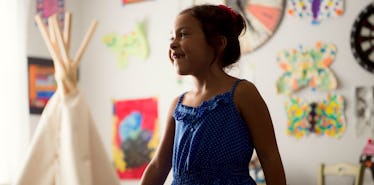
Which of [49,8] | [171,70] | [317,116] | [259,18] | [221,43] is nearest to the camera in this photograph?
[221,43]

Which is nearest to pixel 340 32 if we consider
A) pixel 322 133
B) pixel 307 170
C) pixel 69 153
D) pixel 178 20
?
pixel 322 133

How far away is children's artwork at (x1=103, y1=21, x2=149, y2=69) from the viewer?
3.77m

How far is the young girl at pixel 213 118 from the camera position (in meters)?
1.37

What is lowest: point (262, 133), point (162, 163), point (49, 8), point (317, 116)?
point (317, 116)

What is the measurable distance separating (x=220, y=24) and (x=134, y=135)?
2.37 meters

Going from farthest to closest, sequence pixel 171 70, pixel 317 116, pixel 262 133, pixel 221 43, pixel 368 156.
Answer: pixel 171 70
pixel 317 116
pixel 368 156
pixel 221 43
pixel 262 133

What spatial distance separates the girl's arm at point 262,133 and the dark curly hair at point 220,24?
15 centimetres

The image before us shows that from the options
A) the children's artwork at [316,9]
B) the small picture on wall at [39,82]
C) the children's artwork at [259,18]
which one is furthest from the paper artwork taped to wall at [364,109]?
the small picture on wall at [39,82]

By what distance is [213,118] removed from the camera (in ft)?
4.59

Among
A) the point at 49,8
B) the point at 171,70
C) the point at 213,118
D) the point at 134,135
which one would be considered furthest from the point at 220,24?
the point at 49,8

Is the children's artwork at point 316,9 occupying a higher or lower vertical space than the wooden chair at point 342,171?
higher

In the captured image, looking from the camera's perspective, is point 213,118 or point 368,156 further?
point 368,156

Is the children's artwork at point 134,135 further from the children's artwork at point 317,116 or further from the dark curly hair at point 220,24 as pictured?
the dark curly hair at point 220,24

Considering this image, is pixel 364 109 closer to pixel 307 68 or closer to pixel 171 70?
pixel 307 68
